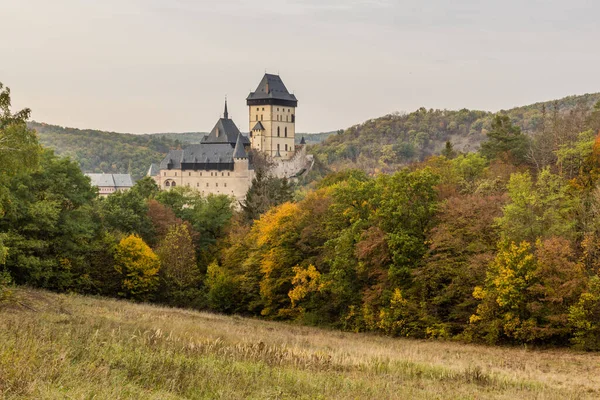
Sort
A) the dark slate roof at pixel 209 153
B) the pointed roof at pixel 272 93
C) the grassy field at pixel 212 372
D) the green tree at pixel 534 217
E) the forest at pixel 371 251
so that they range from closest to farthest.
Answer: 1. the grassy field at pixel 212 372
2. the forest at pixel 371 251
3. the green tree at pixel 534 217
4. the dark slate roof at pixel 209 153
5. the pointed roof at pixel 272 93

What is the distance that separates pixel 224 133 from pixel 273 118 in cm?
1360

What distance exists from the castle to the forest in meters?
75.4

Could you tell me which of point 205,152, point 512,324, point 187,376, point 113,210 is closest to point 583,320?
point 512,324

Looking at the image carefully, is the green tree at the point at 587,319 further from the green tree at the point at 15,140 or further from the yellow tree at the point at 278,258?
the green tree at the point at 15,140

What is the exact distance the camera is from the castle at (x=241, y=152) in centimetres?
12600

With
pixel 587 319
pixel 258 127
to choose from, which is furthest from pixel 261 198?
pixel 258 127

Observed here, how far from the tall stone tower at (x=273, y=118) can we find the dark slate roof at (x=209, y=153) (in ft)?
35.4

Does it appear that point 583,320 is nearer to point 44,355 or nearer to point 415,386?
point 415,386

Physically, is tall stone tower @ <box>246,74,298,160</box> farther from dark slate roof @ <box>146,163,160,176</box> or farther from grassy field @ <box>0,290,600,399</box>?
grassy field @ <box>0,290,600,399</box>

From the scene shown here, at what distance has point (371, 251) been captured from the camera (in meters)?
32.6

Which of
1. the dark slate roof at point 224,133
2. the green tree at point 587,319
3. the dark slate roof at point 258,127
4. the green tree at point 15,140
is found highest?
the dark slate roof at point 258,127

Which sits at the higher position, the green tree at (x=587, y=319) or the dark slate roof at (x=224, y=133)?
the dark slate roof at (x=224, y=133)

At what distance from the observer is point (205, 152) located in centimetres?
12875

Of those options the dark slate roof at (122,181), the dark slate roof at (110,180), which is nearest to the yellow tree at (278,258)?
the dark slate roof at (110,180)
